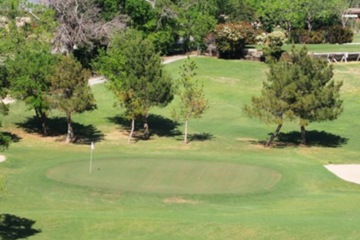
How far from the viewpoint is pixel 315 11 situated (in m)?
111

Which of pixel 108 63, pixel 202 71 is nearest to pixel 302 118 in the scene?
pixel 108 63

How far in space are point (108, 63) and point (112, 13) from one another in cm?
2354

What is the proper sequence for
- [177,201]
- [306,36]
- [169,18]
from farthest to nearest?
1. [306,36]
2. [169,18]
3. [177,201]

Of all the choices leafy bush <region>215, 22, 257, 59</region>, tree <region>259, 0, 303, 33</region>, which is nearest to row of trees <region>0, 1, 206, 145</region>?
leafy bush <region>215, 22, 257, 59</region>

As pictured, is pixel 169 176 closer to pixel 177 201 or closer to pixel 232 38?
pixel 177 201

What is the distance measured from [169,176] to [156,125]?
29.1 metres

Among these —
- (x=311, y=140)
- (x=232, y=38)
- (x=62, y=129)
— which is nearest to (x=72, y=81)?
(x=62, y=129)

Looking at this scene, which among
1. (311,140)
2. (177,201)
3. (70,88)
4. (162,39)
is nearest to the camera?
(177,201)

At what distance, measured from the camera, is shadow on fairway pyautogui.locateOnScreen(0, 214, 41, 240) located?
2952 cm

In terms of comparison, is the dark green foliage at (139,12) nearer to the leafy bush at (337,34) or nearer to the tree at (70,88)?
the tree at (70,88)

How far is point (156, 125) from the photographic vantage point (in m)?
69.9

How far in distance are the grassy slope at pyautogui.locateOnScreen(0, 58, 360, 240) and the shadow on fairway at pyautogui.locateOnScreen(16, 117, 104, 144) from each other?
3.54 ft

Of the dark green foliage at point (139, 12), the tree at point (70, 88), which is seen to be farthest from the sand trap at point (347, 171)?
the dark green foliage at point (139, 12)

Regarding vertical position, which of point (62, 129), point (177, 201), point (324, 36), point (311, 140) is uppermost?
point (324, 36)
